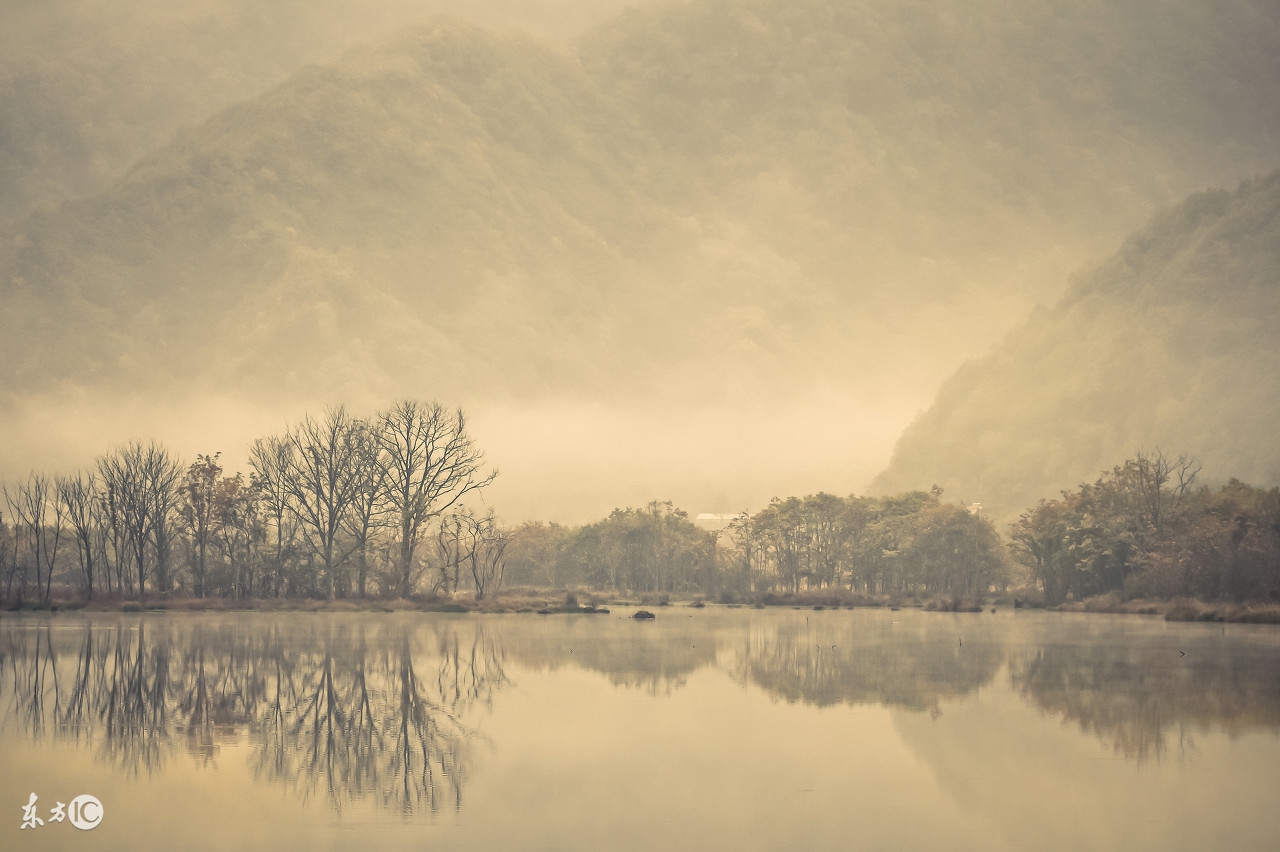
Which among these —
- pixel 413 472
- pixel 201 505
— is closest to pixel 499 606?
pixel 413 472

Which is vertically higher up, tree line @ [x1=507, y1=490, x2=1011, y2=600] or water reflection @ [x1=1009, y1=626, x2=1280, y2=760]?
tree line @ [x1=507, y1=490, x2=1011, y2=600]

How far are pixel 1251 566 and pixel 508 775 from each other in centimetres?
5821

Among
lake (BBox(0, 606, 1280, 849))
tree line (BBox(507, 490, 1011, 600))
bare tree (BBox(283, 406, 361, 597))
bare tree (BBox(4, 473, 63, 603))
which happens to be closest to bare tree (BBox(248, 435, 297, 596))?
bare tree (BBox(283, 406, 361, 597))

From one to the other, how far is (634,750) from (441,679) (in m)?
10.0

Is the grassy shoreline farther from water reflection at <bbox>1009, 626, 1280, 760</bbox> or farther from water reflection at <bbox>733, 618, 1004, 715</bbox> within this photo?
water reflection at <bbox>1009, 626, 1280, 760</bbox>

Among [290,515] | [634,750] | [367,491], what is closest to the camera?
[634,750]

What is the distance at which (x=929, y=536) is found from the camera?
315 feet

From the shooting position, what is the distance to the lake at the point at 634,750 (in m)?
12.7

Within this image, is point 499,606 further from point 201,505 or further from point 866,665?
point 866,665

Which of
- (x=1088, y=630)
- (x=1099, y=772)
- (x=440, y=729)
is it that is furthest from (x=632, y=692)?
(x=1088, y=630)

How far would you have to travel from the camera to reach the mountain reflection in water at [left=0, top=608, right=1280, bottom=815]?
16812mm
